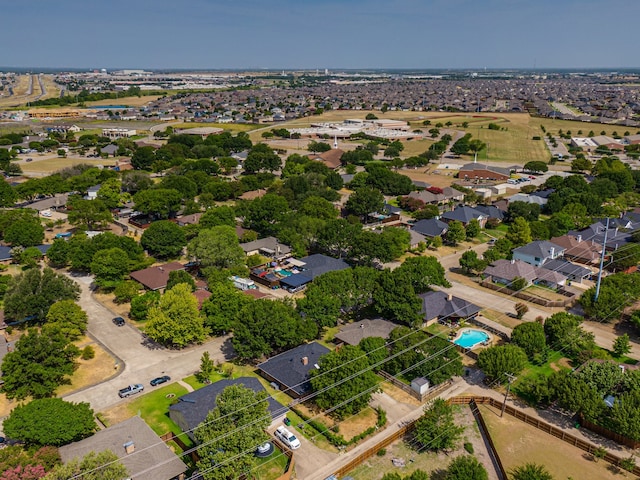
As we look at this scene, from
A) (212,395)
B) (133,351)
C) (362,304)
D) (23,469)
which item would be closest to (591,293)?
(362,304)

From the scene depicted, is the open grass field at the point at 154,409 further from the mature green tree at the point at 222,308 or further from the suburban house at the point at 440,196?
the suburban house at the point at 440,196

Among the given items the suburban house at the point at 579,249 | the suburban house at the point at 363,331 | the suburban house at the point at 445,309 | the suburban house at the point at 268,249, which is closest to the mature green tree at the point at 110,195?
the suburban house at the point at 268,249

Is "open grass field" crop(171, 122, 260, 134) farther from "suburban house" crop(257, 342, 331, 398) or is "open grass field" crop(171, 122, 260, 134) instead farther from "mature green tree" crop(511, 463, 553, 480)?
"mature green tree" crop(511, 463, 553, 480)

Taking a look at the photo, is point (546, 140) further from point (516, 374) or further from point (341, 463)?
point (341, 463)

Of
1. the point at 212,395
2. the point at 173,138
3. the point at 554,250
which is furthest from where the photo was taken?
the point at 173,138

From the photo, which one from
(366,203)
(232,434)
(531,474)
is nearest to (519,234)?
(366,203)

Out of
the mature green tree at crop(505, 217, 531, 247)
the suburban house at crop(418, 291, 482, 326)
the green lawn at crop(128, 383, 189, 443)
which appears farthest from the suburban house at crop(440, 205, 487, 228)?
the green lawn at crop(128, 383, 189, 443)
